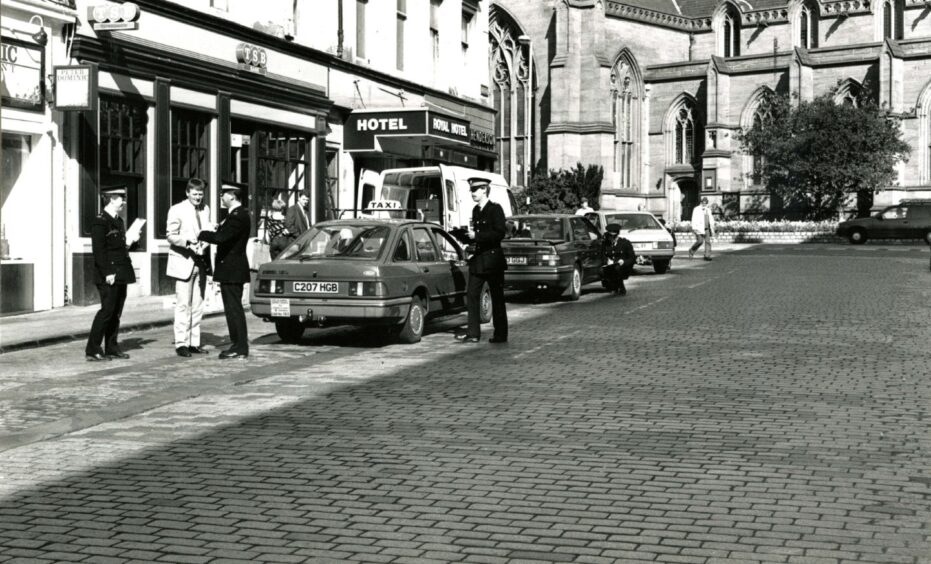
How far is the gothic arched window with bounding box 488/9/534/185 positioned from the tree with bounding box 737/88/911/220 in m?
13.3

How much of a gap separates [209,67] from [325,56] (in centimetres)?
488

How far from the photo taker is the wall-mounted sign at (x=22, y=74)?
16766 mm

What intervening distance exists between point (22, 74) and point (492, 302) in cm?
786

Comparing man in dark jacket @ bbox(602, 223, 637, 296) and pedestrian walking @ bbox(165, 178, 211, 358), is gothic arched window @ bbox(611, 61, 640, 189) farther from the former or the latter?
pedestrian walking @ bbox(165, 178, 211, 358)

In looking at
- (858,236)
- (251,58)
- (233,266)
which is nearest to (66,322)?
(233,266)

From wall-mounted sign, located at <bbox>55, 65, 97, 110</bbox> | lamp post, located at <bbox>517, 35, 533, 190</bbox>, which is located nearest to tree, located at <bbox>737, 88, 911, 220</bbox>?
lamp post, located at <bbox>517, 35, 533, 190</bbox>

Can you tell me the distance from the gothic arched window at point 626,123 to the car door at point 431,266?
5655 cm

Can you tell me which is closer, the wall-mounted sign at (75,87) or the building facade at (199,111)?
the wall-mounted sign at (75,87)

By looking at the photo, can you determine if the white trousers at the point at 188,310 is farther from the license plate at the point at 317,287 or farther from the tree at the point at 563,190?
the tree at the point at 563,190

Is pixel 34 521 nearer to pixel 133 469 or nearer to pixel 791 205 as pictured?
pixel 133 469

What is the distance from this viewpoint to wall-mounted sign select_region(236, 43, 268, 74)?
22.8 m

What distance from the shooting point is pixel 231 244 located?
12656 mm

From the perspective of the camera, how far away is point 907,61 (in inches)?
2537

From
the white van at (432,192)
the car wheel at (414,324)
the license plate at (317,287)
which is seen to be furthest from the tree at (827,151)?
the license plate at (317,287)
